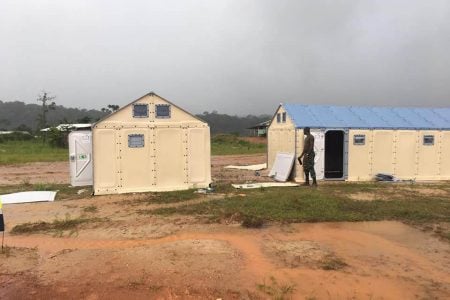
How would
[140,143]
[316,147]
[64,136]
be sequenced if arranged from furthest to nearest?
[64,136] → [316,147] → [140,143]

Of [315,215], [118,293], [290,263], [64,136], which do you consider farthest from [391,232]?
[64,136]

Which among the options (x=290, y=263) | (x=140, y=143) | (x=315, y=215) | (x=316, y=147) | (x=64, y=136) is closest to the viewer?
(x=290, y=263)

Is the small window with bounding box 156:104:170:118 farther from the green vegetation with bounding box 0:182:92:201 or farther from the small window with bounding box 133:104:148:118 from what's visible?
the green vegetation with bounding box 0:182:92:201

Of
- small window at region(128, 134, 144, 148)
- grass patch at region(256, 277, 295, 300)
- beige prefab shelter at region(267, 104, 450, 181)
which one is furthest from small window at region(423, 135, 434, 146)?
grass patch at region(256, 277, 295, 300)

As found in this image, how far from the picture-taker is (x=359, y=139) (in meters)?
16.7

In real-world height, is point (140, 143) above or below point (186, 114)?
below

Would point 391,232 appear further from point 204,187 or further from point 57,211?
point 57,211

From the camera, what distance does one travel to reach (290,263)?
21.3 ft

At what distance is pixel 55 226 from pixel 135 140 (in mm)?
4861

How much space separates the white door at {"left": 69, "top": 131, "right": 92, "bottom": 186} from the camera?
46.1 ft

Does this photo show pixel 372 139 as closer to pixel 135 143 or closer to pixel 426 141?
pixel 426 141

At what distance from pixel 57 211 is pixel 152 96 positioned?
4.95 metres

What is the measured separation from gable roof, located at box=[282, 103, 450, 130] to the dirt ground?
25.8ft

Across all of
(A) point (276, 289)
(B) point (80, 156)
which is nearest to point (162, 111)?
(B) point (80, 156)
